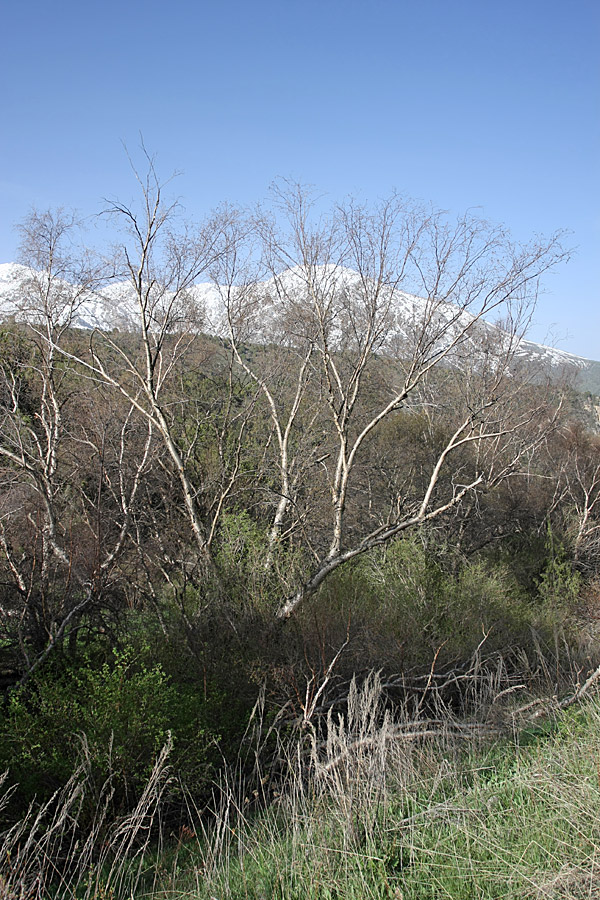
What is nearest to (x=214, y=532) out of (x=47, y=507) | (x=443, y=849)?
(x=47, y=507)

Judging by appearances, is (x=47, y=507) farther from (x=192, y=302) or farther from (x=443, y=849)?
(x=443, y=849)

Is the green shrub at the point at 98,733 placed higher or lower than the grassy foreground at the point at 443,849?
lower

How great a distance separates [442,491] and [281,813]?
12.1 m

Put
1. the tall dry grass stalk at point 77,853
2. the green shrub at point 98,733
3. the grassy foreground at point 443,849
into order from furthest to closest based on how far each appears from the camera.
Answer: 1. the green shrub at point 98,733
2. the tall dry grass stalk at point 77,853
3. the grassy foreground at point 443,849

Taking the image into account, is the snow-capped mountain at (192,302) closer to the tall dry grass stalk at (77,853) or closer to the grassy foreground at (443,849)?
the tall dry grass stalk at (77,853)

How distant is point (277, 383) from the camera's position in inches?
543

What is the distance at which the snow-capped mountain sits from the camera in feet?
34.5

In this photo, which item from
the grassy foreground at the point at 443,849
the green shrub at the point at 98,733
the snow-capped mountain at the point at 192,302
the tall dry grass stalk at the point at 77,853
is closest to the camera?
the grassy foreground at the point at 443,849

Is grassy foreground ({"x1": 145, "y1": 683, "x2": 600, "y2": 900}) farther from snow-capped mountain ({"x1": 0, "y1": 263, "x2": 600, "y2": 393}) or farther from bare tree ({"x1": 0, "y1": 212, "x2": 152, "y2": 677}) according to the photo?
snow-capped mountain ({"x1": 0, "y1": 263, "x2": 600, "y2": 393})

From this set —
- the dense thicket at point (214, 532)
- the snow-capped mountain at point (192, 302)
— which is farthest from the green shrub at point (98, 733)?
the snow-capped mountain at point (192, 302)

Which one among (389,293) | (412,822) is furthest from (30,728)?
(389,293)

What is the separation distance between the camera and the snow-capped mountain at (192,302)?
414 inches

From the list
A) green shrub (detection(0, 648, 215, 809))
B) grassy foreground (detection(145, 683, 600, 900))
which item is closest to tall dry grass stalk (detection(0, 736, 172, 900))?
green shrub (detection(0, 648, 215, 809))

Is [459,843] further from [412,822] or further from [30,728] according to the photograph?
[30,728]
